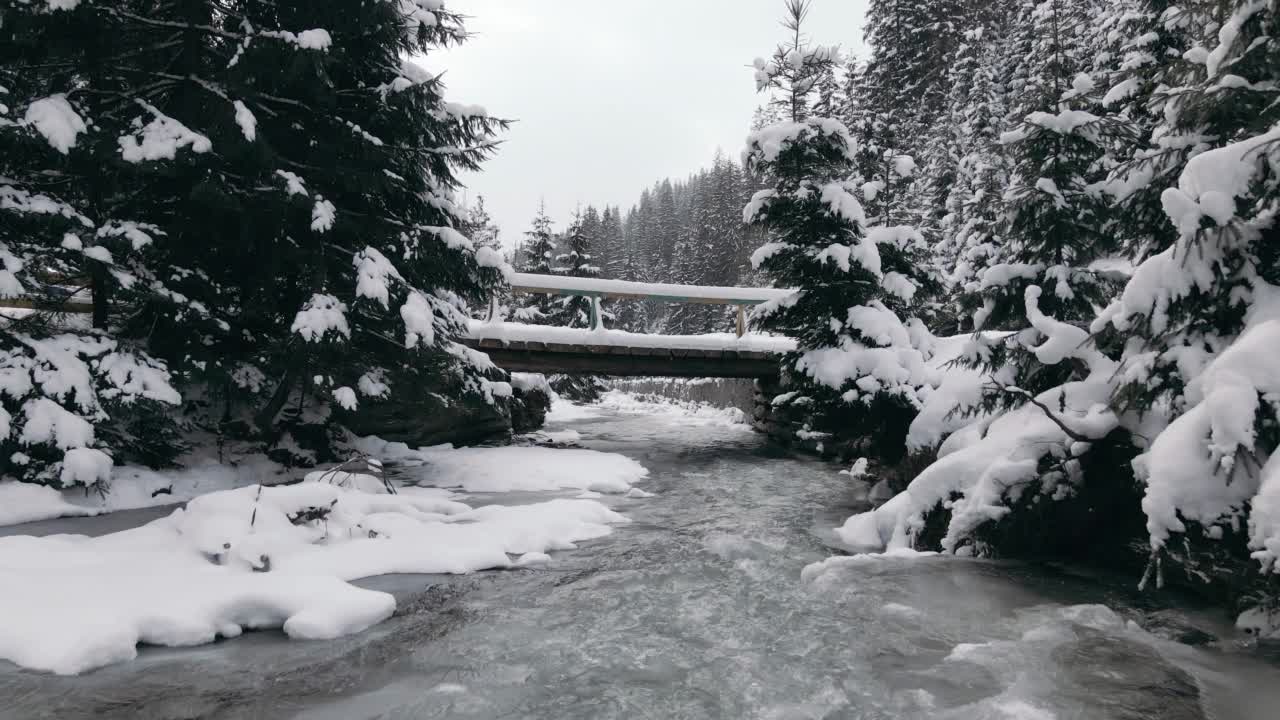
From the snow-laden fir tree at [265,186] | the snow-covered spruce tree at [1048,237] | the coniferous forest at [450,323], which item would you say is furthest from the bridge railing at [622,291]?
the snow-covered spruce tree at [1048,237]

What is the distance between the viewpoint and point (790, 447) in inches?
578

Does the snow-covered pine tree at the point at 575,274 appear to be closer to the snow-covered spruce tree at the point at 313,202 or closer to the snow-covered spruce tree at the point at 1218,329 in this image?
the snow-covered spruce tree at the point at 313,202

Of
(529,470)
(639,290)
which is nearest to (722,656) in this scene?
(529,470)

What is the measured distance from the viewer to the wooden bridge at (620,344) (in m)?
13.2

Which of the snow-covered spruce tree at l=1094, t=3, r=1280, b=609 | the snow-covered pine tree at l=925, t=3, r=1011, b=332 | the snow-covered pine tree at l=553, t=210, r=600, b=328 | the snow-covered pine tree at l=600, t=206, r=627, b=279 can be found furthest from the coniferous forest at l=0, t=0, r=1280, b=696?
the snow-covered pine tree at l=600, t=206, r=627, b=279

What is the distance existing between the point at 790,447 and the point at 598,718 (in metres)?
12.0

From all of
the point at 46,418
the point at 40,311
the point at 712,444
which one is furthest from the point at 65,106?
the point at 712,444

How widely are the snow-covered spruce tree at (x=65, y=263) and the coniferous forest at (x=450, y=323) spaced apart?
38 millimetres

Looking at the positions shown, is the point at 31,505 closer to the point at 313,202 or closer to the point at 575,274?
the point at 313,202

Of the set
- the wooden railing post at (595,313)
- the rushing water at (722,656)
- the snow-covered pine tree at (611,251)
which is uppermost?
the snow-covered pine tree at (611,251)

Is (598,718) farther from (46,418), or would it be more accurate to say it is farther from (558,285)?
(558,285)

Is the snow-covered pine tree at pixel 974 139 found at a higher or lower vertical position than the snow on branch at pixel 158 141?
higher

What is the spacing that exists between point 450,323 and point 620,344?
15.2 feet

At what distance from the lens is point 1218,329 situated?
14.1 ft
